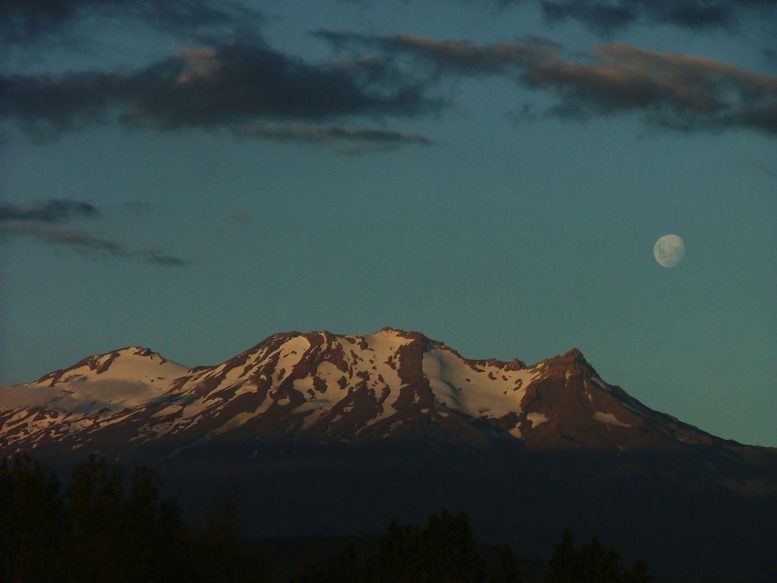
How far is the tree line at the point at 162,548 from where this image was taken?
110m

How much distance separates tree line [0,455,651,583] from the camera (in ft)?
359

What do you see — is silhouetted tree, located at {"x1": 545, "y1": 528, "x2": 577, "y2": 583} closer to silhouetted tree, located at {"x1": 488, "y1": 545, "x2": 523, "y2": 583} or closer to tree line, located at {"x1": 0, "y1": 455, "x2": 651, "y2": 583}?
tree line, located at {"x1": 0, "y1": 455, "x2": 651, "y2": 583}

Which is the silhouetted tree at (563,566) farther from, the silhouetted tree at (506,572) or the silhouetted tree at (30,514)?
the silhouetted tree at (30,514)

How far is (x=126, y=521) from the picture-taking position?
113938 mm

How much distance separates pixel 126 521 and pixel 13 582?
12.6 metres

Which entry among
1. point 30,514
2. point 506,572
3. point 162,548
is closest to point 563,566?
point 506,572

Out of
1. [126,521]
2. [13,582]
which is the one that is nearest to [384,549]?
[126,521]

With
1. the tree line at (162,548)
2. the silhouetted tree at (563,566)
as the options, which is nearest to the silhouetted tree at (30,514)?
the tree line at (162,548)

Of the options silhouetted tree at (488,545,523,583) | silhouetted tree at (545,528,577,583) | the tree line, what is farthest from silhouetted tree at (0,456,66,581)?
silhouetted tree at (545,528,577,583)

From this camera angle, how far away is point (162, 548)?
114 m

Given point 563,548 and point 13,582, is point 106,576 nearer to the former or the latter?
point 13,582

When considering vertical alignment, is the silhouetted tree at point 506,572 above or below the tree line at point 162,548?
below

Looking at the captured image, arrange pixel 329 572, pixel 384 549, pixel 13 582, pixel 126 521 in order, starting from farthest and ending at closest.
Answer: pixel 384 549 < pixel 329 572 < pixel 126 521 < pixel 13 582

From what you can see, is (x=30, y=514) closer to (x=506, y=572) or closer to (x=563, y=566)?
(x=506, y=572)
